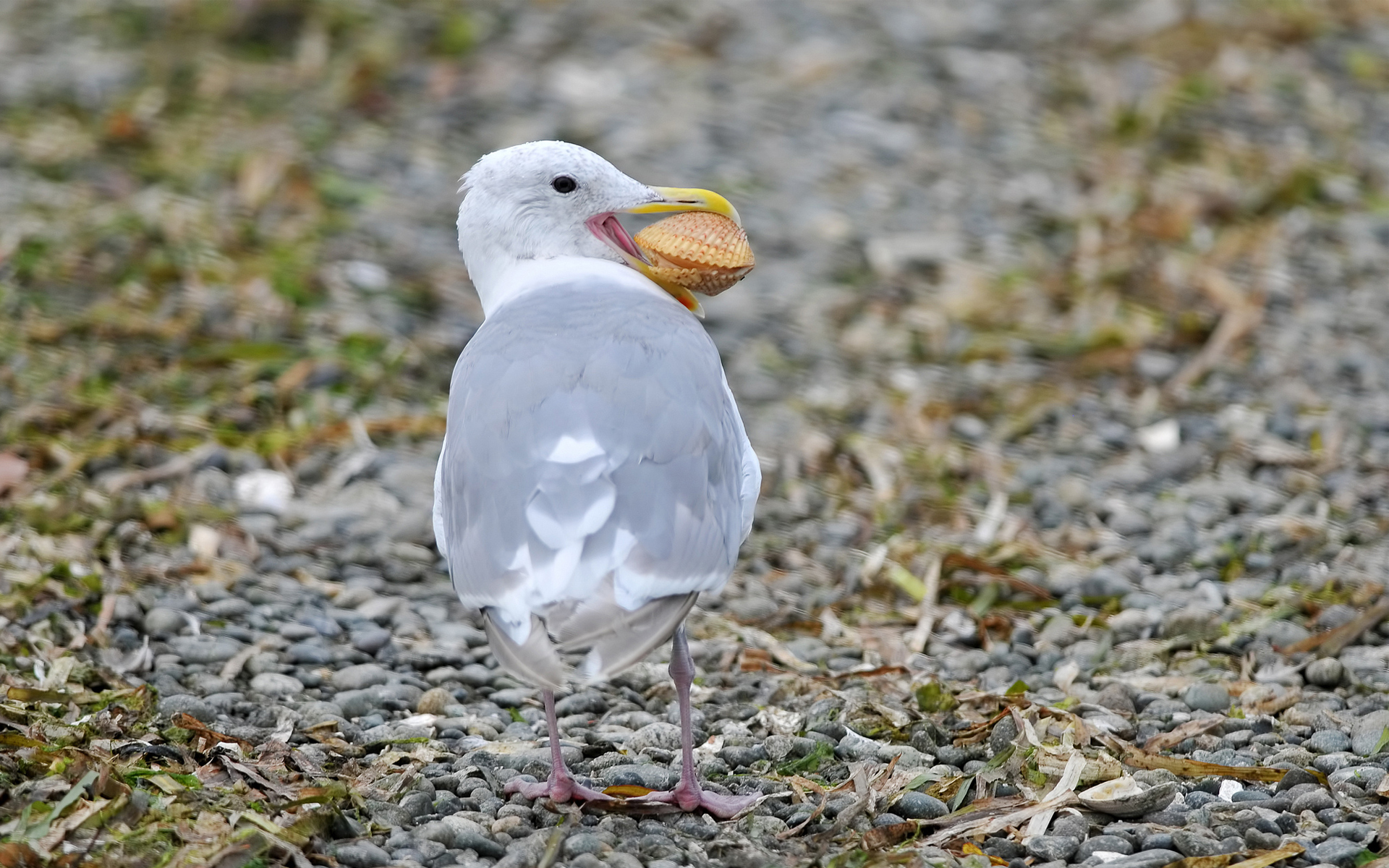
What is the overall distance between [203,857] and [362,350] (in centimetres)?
371

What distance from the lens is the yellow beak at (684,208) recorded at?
4.68 metres

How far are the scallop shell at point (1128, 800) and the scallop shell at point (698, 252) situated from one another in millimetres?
1679

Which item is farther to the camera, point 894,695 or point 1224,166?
point 1224,166

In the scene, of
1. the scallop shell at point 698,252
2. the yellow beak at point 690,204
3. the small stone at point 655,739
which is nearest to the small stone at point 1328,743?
the small stone at point 655,739

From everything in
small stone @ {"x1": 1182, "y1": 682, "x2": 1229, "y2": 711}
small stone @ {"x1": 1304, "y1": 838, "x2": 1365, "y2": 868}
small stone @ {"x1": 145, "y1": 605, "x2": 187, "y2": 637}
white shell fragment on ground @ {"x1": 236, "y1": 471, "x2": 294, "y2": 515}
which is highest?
small stone @ {"x1": 1304, "y1": 838, "x2": 1365, "y2": 868}

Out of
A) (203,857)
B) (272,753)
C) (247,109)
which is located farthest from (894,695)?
(247,109)

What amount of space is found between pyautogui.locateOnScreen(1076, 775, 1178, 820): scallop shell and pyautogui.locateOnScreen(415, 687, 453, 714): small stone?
65.7 inches

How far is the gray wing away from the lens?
3473 mm

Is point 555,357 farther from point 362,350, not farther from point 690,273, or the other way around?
point 362,350

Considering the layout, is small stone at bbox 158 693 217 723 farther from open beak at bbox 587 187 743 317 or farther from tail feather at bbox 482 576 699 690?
open beak at bbox 587 187 743 317

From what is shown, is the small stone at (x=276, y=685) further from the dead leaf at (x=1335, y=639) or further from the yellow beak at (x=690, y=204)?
the dead leaf at (x=1335, y=639)

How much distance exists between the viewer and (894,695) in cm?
448

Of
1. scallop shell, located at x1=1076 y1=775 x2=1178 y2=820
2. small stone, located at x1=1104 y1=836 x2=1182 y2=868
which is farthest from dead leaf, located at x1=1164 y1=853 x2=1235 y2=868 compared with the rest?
scallop shell, located at x1=1076 y1=775 x2=1178 y2=820

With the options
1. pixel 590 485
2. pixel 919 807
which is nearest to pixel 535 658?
pixel 590 485
